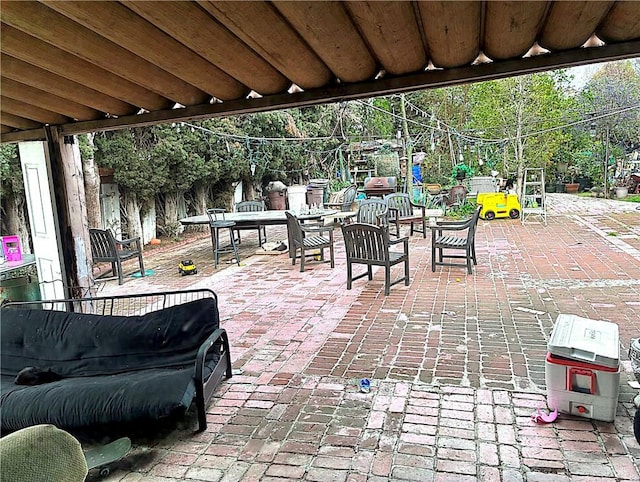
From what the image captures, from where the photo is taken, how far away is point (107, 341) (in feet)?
9.90

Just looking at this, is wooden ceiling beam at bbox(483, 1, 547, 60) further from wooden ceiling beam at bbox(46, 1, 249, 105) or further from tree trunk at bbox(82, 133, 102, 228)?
tree trunk at bbox(82, 133, 102, 228)

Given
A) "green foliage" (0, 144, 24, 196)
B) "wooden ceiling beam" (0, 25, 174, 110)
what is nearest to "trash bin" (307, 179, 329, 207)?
"green foliage" (0, 144, 24, 196)

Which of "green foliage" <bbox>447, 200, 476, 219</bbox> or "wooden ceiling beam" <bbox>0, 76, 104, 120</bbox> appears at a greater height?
"wooden ceiling beam" <bbox>0, 76, 104, 120</bbox>

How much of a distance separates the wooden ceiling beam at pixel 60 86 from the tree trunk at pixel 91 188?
4.79 metres

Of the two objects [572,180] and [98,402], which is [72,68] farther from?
[572,180]

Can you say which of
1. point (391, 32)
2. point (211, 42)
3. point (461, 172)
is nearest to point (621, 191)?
point (461, 172)

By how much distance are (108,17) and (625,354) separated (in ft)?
12.3

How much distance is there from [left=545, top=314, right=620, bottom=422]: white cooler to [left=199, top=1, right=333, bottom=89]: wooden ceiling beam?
2.01m

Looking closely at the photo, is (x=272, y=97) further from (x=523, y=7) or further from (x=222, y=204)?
(x=222, y=204)

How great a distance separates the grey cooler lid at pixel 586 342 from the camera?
2.37m

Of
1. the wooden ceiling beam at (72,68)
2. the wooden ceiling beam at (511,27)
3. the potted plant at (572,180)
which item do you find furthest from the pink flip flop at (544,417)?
the potted plant at (572,180)

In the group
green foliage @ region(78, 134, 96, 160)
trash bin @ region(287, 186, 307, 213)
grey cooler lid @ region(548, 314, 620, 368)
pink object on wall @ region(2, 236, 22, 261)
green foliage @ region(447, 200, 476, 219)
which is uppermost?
green foliage @ region(78, 134, 96, 160)

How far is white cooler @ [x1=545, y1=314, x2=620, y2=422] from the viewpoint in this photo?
93.3 inches

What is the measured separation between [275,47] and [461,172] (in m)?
12.2
